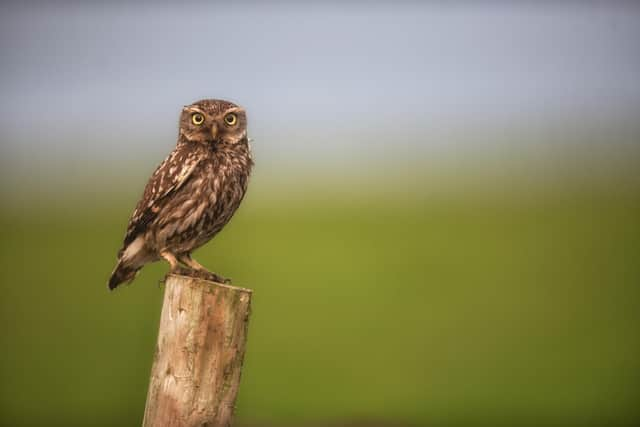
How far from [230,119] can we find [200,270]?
3.68 ft

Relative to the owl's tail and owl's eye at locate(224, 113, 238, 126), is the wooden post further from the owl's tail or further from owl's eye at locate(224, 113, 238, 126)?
owl's eye at locate(224, 113, 238, 126)

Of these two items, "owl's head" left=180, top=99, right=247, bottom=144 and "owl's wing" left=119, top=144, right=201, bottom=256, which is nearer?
"owl's wing" left=119, top=144, right=201, bottom=256

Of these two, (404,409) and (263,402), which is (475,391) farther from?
(263,402)

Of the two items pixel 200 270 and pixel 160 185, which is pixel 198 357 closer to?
pixel 200 270

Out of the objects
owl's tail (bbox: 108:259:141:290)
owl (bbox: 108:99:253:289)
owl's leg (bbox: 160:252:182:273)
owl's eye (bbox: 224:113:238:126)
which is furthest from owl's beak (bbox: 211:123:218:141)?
owl's tail (bbox: 108:259:141:290)

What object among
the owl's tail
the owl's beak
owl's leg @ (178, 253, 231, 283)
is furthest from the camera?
the owl's tail

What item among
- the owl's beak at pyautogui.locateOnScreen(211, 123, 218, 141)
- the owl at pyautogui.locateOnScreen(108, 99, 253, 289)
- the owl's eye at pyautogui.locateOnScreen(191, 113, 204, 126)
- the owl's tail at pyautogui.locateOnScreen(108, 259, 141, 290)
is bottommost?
the owl's tail at pyautogui.locateOnScreen(108, 259, 141, 290)

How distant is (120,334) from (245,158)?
9221 mm

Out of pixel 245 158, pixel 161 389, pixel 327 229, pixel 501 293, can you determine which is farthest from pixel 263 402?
pixel 327 229

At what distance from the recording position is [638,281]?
1747cm

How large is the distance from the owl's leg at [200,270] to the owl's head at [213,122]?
86 cm

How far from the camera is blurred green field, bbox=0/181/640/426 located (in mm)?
10570

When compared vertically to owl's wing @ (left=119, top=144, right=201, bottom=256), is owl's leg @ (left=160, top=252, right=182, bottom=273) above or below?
below

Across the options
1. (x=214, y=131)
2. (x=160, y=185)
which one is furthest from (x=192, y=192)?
(x=214, y=131)
